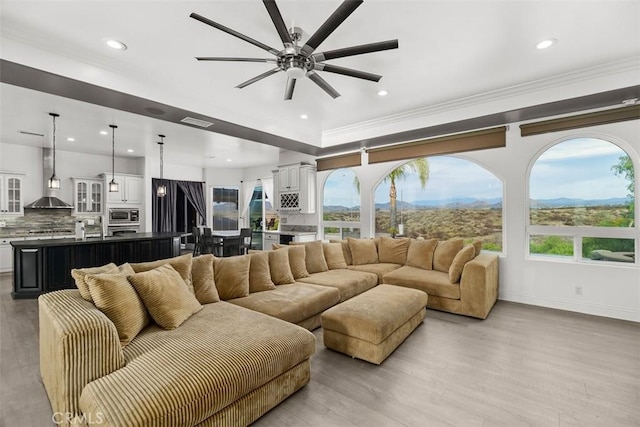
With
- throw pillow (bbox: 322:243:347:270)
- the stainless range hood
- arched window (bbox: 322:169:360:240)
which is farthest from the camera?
arched window (bbox: 322:169:360:240)

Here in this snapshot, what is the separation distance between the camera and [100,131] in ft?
17.5

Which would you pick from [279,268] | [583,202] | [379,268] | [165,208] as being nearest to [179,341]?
[279,268]

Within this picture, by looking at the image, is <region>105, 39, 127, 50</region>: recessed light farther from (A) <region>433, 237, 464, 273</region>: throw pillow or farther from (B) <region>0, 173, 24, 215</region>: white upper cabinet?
(B) <region>0, 173, 24, 215</region>: white upper cabinet

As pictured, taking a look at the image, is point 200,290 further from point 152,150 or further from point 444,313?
point 152,150

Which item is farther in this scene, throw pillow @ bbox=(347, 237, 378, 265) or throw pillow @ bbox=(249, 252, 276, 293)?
throw pillow @ bbox=(347, 237, 378, 265)

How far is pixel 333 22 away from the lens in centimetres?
189

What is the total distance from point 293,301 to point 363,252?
88.6 inches

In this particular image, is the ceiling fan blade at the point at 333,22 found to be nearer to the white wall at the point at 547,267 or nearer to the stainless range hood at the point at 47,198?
the white wall at the point at 547,267

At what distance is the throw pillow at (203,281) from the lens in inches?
110

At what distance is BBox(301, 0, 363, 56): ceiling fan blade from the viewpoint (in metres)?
1.72

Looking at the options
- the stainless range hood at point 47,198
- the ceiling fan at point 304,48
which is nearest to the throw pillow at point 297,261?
the ceiling fan at point 304,48

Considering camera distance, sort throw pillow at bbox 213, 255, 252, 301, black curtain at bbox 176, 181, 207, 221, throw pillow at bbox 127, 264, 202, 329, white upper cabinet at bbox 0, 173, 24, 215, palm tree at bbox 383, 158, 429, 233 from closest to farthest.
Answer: throw pillow at bbox 127, 264, 202, 329 < throw pillow at bbox 213, 255, 252, 301 < palm tree at bbox 383, 158, 429, 233 < white upper cabinet at bbox 0, 173, 24, 215 < black curtain at bbox 176, 181, 207, 221

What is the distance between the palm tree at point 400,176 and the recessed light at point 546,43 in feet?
8.71

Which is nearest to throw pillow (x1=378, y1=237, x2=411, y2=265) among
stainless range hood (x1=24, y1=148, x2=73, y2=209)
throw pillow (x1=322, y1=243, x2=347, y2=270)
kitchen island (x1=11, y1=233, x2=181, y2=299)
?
throw pillow (x1=322, y1=243, x2=347, y2=270)
